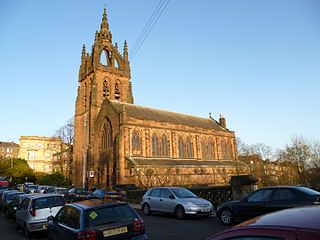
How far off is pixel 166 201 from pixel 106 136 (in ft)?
107

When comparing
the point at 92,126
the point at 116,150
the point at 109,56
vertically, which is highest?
the point at 109,56

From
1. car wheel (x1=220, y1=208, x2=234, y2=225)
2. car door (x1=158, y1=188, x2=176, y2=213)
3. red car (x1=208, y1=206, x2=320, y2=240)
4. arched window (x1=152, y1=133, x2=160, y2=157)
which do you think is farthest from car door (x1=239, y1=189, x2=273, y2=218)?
arched window (x1=152, y1=133, x2=160, y2=157)

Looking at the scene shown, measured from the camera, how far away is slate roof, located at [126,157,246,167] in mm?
39281

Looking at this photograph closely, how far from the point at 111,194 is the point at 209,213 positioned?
12.4 meters

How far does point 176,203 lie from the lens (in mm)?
13891

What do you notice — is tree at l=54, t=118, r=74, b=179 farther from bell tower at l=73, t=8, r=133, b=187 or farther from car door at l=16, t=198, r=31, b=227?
car door at l=16, t=198, r=31, b=227

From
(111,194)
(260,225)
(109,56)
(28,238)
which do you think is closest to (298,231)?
(260,225)

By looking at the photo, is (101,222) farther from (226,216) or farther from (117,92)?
(117,92)

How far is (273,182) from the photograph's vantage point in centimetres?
3525

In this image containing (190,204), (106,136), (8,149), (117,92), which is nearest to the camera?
(190,204)

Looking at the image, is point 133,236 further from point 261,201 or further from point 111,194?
point 111,194

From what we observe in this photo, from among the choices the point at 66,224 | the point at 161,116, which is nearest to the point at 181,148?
the point at 161,116

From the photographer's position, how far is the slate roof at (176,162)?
39.3m

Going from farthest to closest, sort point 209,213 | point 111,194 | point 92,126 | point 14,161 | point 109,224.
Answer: point 14,161, point 92,126, point 111,194, point 209,213, point 109,224
